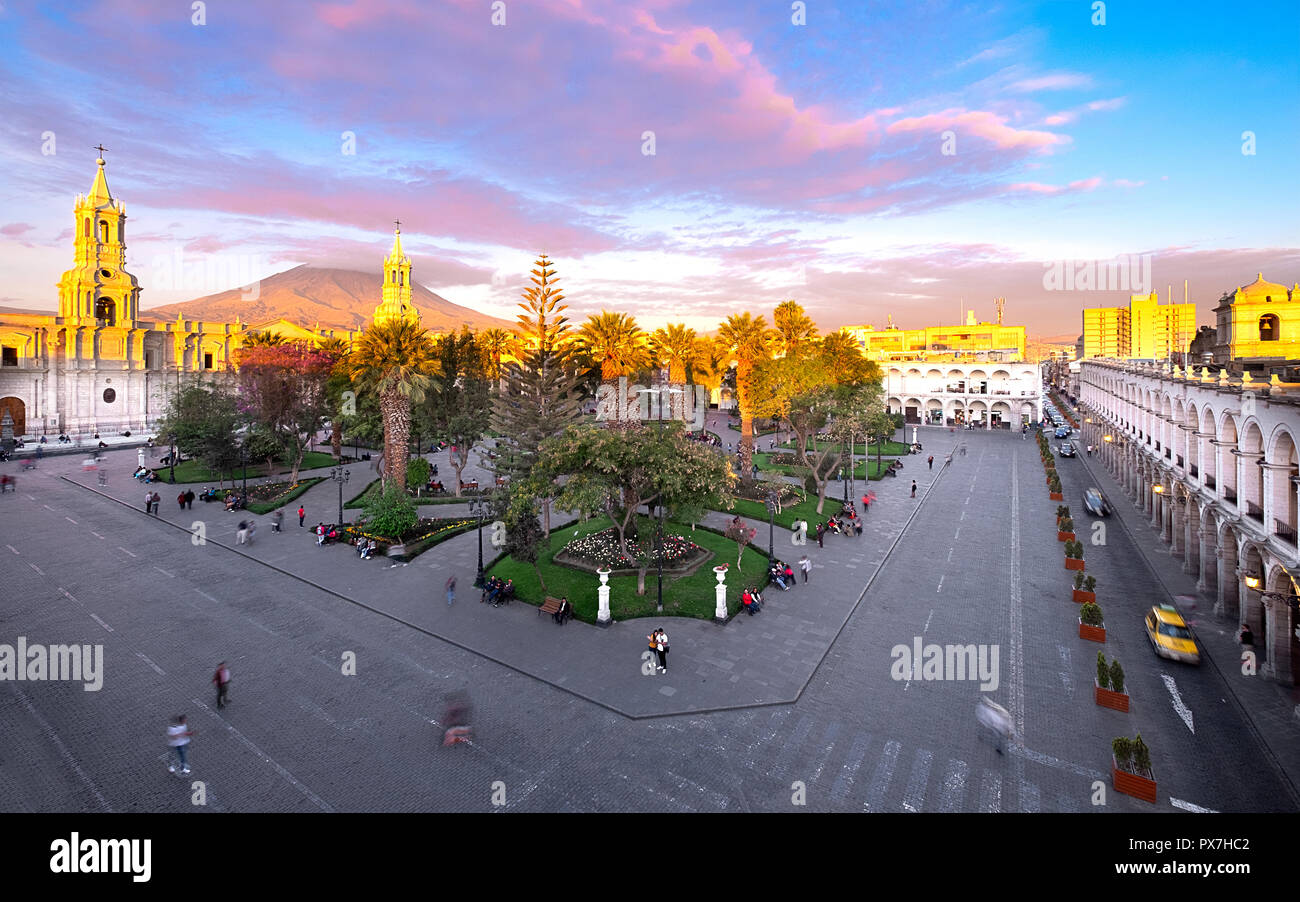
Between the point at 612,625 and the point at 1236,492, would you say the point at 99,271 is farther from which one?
the point at 1236,492

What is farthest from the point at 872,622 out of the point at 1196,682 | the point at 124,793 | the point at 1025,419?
the point at 1025,419

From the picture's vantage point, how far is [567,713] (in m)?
14.3

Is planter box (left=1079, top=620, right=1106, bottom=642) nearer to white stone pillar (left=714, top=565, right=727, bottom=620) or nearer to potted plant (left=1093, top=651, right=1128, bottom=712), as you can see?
potted plant (left=1093, top=651, right=1128, bottom=712)

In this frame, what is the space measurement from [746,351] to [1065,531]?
2066 cm

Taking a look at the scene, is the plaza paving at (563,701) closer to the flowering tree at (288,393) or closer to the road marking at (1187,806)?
the road marking at (1187,806)

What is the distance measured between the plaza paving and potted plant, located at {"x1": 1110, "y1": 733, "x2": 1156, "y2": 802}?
316mm

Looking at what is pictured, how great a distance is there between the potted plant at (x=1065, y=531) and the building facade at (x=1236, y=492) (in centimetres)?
370

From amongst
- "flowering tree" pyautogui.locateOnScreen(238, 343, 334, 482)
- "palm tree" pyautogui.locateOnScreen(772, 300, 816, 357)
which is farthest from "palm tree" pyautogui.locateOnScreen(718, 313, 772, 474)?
"flowering tree" pyautogui.locateOnScreen(238, 343, 334, 482)

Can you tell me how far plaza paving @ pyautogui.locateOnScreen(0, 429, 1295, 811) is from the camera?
38.2 feet

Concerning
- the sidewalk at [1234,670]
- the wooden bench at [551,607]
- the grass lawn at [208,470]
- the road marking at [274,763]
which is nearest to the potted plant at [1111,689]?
the sidewalk at [1234,670]

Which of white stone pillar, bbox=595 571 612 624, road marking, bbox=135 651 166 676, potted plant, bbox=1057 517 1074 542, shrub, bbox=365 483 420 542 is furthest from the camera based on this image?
potted plant, bbox=1057 517 1074 542
